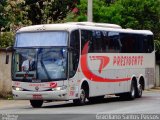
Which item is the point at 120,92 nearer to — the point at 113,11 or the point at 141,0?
the point at 113,11

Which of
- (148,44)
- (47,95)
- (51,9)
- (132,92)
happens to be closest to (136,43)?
(148,44)

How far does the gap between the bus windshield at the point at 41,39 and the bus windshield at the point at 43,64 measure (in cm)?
24

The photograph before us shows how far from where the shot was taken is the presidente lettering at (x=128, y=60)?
2878 cm

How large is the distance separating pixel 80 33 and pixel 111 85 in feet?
13.1

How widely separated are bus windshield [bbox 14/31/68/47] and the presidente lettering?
4754mm

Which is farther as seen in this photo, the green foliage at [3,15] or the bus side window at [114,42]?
the green foliage at [3,15]

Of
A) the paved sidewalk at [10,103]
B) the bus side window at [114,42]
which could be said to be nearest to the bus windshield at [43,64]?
the paved sidewalk at [10,103]

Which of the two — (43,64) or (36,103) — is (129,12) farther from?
(43,64)

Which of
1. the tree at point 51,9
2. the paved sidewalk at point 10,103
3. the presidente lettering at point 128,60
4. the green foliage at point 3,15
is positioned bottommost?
the paved sidewalk at point 10,103

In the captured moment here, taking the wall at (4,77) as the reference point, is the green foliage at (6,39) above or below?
above

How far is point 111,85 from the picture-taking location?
2830 centimetres

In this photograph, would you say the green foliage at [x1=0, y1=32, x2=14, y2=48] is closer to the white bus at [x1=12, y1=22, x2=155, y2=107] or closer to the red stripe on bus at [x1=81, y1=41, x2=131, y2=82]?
the white bus at [x1=12, y1=22, x2=155, y2=107]

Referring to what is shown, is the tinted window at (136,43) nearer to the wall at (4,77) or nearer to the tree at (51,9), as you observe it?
the wall at (4,77)

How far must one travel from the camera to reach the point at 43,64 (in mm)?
24156
